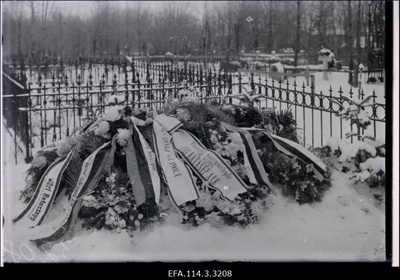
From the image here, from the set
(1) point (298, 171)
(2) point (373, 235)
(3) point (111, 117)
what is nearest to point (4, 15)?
(3) point (111, 117)

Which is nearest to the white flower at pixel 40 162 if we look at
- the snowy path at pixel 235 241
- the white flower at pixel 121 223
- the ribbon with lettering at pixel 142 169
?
the snowy path at pixel 235 241

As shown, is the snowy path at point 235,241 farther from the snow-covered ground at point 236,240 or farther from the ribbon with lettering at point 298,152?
the ribbon with lettering at point 298,152

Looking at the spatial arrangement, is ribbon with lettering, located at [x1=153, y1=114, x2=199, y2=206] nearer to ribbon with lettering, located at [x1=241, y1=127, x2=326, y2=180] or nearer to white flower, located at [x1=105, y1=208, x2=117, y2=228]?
white flower, located at [x1=105, y1=208, x2=117, y2=228]

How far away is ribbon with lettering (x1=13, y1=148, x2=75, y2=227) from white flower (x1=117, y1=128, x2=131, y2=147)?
0.47m

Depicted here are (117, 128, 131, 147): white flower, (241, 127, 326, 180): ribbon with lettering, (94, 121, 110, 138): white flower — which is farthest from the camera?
(241, 127, 326, 180): ribbon with lettering

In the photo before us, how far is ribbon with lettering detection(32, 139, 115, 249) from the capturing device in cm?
340

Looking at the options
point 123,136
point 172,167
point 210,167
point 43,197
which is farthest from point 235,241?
point 43,197

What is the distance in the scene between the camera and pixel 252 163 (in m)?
3.89

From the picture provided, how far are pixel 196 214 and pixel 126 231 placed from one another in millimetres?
589

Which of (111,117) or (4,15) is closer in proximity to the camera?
(4,15)

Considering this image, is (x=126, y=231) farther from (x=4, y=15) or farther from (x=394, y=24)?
(x=394, y=24)

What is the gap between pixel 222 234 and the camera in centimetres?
347

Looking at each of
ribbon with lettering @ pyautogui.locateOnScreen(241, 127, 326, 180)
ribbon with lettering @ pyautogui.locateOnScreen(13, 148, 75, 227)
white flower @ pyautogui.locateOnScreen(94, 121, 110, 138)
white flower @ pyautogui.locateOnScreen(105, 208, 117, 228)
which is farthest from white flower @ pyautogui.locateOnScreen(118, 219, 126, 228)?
ribbon with lettering @ pyautogui.locateOnScreen(241, 127, 326, 180)

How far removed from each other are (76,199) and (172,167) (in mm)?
845
